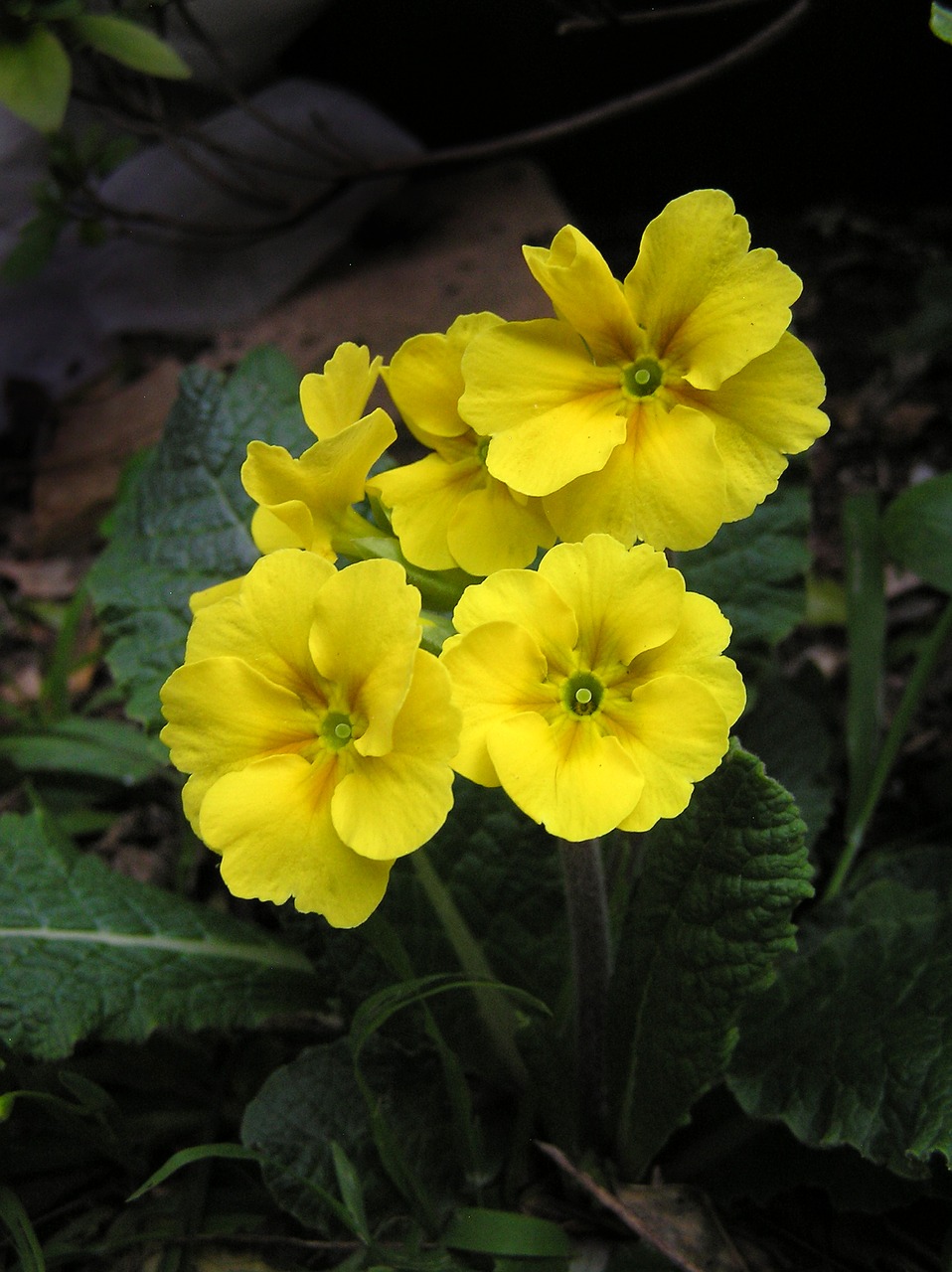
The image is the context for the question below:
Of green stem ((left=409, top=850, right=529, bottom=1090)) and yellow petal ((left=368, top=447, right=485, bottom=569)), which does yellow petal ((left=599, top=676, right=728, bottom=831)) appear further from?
green stem ((left=409, top=850, right=529, bottom=1090))

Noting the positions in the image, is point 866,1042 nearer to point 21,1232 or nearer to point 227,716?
point 227,716

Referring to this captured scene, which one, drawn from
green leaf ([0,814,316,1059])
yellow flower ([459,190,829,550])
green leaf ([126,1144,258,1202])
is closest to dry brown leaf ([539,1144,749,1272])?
green leaf ([126,1144,258,1202])

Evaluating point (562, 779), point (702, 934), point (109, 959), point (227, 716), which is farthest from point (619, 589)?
point (109, 959)

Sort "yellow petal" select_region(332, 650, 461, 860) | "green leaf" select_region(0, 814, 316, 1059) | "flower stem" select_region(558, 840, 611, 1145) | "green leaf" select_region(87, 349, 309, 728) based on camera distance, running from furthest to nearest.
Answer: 1. "green leaf" select_region(87, 349, 309, 728)
2. "green leaf" select_region(0, 814, 316, 1059)
3. "flower stem" select_region(558, 840, 611, 1145)
4. "yellow petal" select_region(332, 650, 461, 860)

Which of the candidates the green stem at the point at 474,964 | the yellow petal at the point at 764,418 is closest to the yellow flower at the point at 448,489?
the yellow petal at the point at 764,418

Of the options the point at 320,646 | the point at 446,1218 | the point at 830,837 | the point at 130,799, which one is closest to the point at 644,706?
the point at 320,646

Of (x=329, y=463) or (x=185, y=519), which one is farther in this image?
(x=185, y=519)

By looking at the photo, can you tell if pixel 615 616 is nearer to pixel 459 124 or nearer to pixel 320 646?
pixel 320 646
